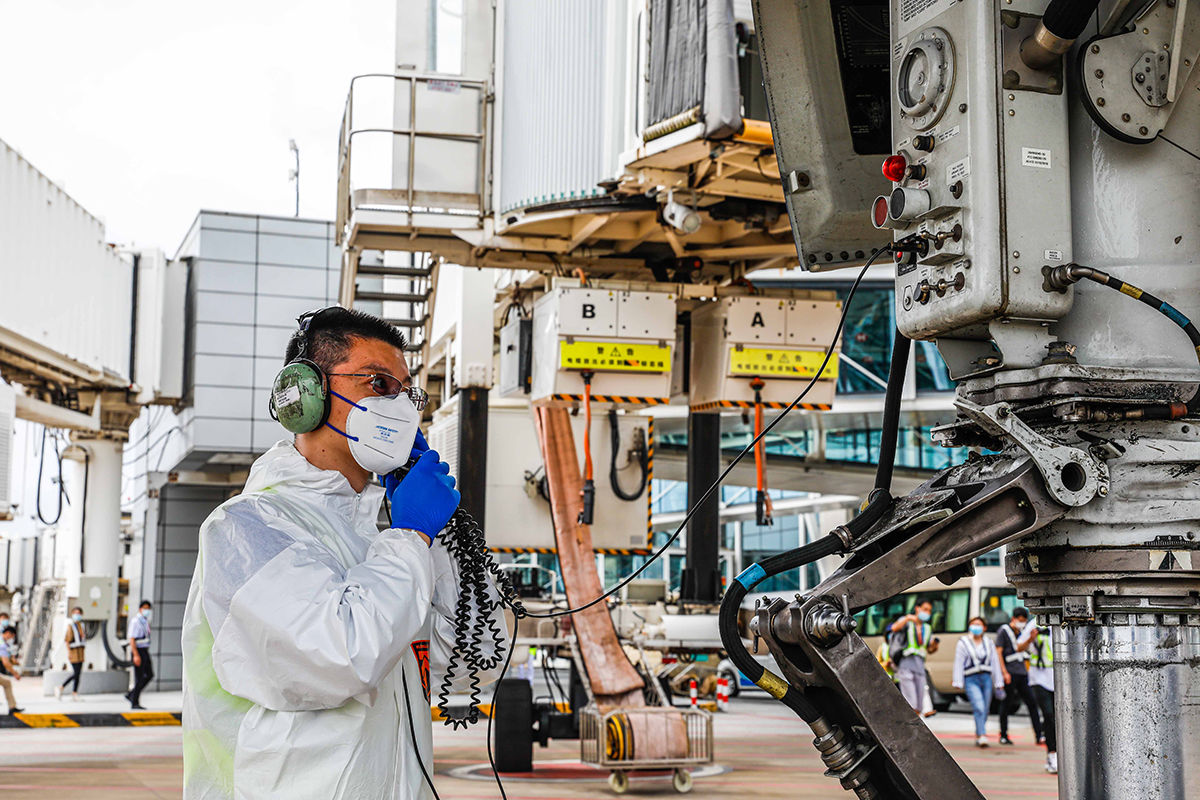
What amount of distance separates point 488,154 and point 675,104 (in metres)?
2.93

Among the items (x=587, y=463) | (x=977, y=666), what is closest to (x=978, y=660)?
(x=977, y=666)

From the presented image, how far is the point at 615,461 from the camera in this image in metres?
13.1

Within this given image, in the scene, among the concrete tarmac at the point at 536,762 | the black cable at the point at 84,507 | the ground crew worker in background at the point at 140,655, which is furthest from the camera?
the black cable at the point at 84,507

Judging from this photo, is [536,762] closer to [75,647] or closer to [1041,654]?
[1041,654]

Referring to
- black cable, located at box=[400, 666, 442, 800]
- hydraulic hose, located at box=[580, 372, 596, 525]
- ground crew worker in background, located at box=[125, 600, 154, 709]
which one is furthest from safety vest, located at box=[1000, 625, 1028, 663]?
black cable, located at box=[400, 666, 442, 800]

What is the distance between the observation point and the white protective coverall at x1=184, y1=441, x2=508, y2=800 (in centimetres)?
320

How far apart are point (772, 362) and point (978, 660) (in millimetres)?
7386

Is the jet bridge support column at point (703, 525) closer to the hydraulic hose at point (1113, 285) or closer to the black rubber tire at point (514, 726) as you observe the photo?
the black rubber tire at point (514, 726)

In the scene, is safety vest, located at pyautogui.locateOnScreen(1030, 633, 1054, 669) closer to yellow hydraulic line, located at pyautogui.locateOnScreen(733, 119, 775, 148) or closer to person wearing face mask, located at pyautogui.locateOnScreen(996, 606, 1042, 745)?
person wearing face mask, located at pyautogui.locateOnScreen(996, 606, 1042, 745)

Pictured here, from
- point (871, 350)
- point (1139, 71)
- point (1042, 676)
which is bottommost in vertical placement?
point (1042, 676)

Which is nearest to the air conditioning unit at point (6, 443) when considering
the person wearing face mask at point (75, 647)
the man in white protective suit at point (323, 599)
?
the person wearing face mask at point (75, 647)

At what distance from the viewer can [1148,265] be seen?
12.9 ft

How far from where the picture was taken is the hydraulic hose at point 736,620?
386 cm

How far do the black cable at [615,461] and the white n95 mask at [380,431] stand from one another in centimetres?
916
